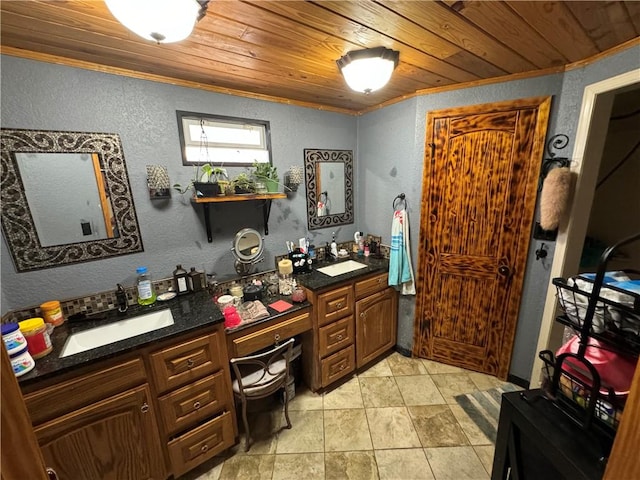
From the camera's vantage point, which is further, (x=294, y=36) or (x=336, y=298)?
(x=336, y=298)

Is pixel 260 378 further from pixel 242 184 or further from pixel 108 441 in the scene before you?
pixel 242 184

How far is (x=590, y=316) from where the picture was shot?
69 cm

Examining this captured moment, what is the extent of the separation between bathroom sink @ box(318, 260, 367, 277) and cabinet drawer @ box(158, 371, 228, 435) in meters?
1.09

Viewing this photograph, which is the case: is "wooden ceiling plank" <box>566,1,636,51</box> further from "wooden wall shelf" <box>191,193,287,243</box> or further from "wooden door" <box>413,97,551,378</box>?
"wooden wall shelf" <box>191,193,287,243</box>

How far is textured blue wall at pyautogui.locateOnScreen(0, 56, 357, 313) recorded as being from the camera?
127 centimetres

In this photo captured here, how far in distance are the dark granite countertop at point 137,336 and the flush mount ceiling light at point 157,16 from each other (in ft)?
4.02

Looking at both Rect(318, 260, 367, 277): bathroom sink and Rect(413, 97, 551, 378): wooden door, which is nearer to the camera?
Rect(413, 97, 551, 378): wooden door

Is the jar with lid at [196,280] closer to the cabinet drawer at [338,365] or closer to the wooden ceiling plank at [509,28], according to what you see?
the cabinet drawer at [338,365]

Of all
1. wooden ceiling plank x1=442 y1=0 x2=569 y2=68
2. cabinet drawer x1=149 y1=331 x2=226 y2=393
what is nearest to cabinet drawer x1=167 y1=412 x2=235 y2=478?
cabinet drawer x1=149 y1=331 x2=226 y2=393

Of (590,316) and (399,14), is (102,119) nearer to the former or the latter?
(399,14)

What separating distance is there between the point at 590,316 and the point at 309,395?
5.97 feet

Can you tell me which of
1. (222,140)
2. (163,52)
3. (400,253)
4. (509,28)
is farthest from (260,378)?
(509,28)

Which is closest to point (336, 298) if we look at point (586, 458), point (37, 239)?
point (586, 458)

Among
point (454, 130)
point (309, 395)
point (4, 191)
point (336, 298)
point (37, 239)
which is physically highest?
point (454, 130)
